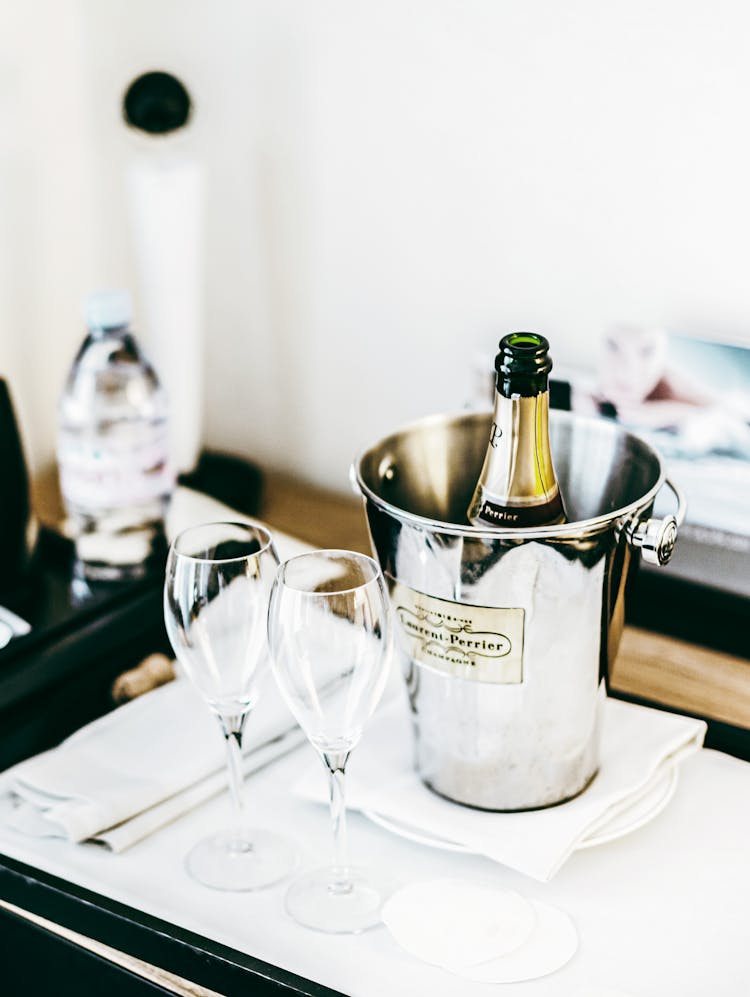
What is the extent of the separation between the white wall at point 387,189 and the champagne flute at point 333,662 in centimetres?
43

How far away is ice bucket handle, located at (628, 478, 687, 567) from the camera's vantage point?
2.03 feet

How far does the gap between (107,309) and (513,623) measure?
504 millimetres

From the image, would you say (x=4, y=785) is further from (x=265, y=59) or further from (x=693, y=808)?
(x=265, y=59)

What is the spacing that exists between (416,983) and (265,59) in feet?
2.70

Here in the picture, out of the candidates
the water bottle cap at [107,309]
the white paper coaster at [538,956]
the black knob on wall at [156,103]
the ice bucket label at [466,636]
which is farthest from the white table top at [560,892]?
the black knob on wall at [156,103]

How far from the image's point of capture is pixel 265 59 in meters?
1.05

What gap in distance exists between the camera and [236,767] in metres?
0.68

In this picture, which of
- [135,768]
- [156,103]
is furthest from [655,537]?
[156,103]

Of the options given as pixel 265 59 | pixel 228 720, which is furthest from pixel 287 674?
pixel 265 59

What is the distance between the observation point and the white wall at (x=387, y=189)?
0.85 meters

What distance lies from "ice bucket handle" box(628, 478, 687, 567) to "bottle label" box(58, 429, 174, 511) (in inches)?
18.0

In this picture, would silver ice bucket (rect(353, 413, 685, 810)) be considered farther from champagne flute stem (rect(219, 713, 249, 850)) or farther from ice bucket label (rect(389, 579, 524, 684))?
champagne flute stem (rect(219, 713, 249, 850))

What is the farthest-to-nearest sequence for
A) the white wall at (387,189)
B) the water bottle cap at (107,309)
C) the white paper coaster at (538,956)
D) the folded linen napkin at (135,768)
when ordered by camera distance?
the water bottle cap at (107,309), the white wall at (387,189), the folded linen napkin at (135,768), the white paper coaster at (538,956)

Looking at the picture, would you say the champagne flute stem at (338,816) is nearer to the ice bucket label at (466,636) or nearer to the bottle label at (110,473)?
the ice bucket label at (466,636)
